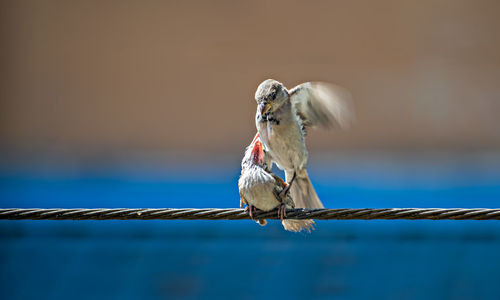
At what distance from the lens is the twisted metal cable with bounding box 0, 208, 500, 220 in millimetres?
2676

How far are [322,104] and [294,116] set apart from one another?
20 cm

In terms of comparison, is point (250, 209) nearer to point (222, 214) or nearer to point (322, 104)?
point (222, 214)

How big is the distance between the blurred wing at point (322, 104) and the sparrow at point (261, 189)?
0.49m

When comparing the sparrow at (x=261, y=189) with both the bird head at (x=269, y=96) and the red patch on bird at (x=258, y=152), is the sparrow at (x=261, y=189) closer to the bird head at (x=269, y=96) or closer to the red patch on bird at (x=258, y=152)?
the red patch on bird at (x=258, y=152)

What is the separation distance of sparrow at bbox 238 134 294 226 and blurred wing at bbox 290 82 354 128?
19.4 inches

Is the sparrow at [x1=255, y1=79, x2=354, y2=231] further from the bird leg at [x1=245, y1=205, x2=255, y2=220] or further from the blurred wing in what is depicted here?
the bird leg at [x1=245, y1=205, x2=255, y2=220]

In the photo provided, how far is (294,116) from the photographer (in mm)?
3611
